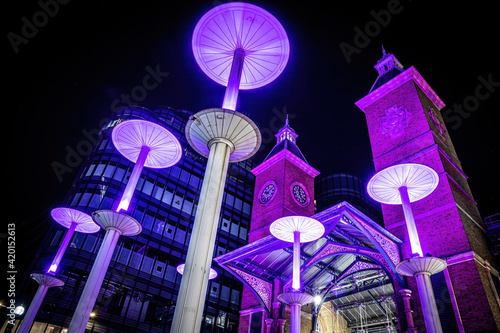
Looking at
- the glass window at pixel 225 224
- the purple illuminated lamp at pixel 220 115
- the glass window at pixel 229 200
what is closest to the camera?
the purple illuminated lamp at pixel 220 115

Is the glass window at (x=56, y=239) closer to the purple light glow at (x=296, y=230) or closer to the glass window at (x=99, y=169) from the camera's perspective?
the glass window at (x=99, y=169)

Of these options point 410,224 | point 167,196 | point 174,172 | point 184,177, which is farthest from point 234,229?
point 410,224

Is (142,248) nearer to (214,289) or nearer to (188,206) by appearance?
(188,206)

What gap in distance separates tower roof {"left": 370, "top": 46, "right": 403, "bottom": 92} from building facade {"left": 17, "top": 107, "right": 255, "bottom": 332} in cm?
2190

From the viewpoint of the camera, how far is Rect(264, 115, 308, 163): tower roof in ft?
91.6

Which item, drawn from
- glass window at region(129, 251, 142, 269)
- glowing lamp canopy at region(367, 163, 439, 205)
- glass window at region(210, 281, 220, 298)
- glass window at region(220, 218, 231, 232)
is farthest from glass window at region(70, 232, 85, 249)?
glowing lamp canopy at region(367, 163, 439, 205)

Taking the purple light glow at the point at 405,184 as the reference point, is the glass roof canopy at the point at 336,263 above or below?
below

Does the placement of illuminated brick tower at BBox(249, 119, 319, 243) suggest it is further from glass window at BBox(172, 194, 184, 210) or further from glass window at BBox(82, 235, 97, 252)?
glass window at BBox(82, 235, 97, 252)

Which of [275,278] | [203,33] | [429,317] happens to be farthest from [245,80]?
[275,278]

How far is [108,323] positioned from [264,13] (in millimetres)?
25639

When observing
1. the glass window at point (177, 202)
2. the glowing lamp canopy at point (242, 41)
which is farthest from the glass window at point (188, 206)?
the glowing lamp canopy at point (242, 41)

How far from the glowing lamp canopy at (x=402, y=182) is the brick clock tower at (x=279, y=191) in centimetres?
953

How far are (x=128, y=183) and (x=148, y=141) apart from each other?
8.17 ft

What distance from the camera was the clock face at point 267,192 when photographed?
25344mm
